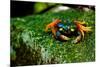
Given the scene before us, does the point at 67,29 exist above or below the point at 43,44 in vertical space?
above

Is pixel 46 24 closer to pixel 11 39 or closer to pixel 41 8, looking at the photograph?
pixel 41 8

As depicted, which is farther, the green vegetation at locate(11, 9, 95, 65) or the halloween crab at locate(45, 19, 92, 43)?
the halloween crab at locate(45, 19, 92, 43)

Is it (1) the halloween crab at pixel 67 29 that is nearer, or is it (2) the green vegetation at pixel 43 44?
(2) the green vegetation at pixel 43 44
